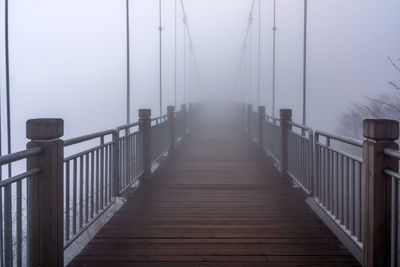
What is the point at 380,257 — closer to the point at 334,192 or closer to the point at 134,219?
the point at 334,192

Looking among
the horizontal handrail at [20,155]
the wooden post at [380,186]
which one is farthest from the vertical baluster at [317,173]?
the horizontal handrail at [20,155]

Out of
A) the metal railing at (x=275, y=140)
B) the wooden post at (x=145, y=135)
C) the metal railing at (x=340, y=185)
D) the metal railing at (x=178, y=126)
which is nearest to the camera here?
the metal railing at (x=340, y=185)

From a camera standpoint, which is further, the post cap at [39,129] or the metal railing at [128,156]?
the metal railing at [128,156]

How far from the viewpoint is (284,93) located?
26016 millimetres

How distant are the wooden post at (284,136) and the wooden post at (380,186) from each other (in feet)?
12.0

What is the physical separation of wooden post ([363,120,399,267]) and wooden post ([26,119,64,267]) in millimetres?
1736

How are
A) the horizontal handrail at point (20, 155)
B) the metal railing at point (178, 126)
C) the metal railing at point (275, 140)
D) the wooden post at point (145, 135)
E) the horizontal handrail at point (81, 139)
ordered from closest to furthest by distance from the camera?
the horizontal handrail at point (20, 155) → the horizontal handrail at point (81, 139) → the wooden post at point (145, 135) → the metal railing at point (275, 140) → the metal railing at point (178, 126)

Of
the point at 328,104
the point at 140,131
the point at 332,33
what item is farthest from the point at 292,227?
the point at 328,104

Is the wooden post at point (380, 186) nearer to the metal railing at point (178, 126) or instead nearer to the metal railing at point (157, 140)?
the metal railing at point (157, 140)

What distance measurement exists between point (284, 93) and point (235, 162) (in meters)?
18.1

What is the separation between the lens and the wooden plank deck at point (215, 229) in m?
3.13

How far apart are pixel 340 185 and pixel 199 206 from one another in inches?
64.8

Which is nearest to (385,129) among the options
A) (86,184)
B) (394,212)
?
(394,212)

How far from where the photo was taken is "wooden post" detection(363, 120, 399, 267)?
2.50 metres
